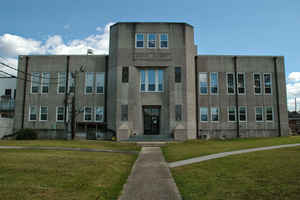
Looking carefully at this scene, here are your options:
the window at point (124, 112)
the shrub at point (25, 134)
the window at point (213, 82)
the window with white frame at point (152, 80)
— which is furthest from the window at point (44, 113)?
the window at point (213, 82)

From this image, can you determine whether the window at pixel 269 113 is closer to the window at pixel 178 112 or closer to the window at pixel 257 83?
the window at pixel 257 83

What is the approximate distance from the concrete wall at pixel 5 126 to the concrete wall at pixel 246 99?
21603 millimetres

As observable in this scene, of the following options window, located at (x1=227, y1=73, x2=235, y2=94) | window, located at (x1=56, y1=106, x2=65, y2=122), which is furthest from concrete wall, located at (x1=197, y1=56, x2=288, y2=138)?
window, located at (x1=56, y1=106, x2=65, y2=122)

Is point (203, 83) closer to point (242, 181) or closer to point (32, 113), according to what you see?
point (32, 113)

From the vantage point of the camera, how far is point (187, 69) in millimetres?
26609

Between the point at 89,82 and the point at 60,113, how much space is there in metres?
4.91

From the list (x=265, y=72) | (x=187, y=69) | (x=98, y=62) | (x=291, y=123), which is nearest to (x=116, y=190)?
(x=187, y=69)

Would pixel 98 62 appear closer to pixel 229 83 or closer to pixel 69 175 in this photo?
pixel 229 83

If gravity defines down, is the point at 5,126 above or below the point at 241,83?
below

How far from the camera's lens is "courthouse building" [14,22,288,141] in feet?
86.2

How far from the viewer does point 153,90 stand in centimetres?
2689

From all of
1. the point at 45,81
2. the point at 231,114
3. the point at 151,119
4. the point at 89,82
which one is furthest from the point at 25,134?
the point at 231,114

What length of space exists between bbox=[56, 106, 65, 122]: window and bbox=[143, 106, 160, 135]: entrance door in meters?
9.53

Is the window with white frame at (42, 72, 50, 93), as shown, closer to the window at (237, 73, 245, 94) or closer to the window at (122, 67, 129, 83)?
the window at (122, 67, 129, 83)
